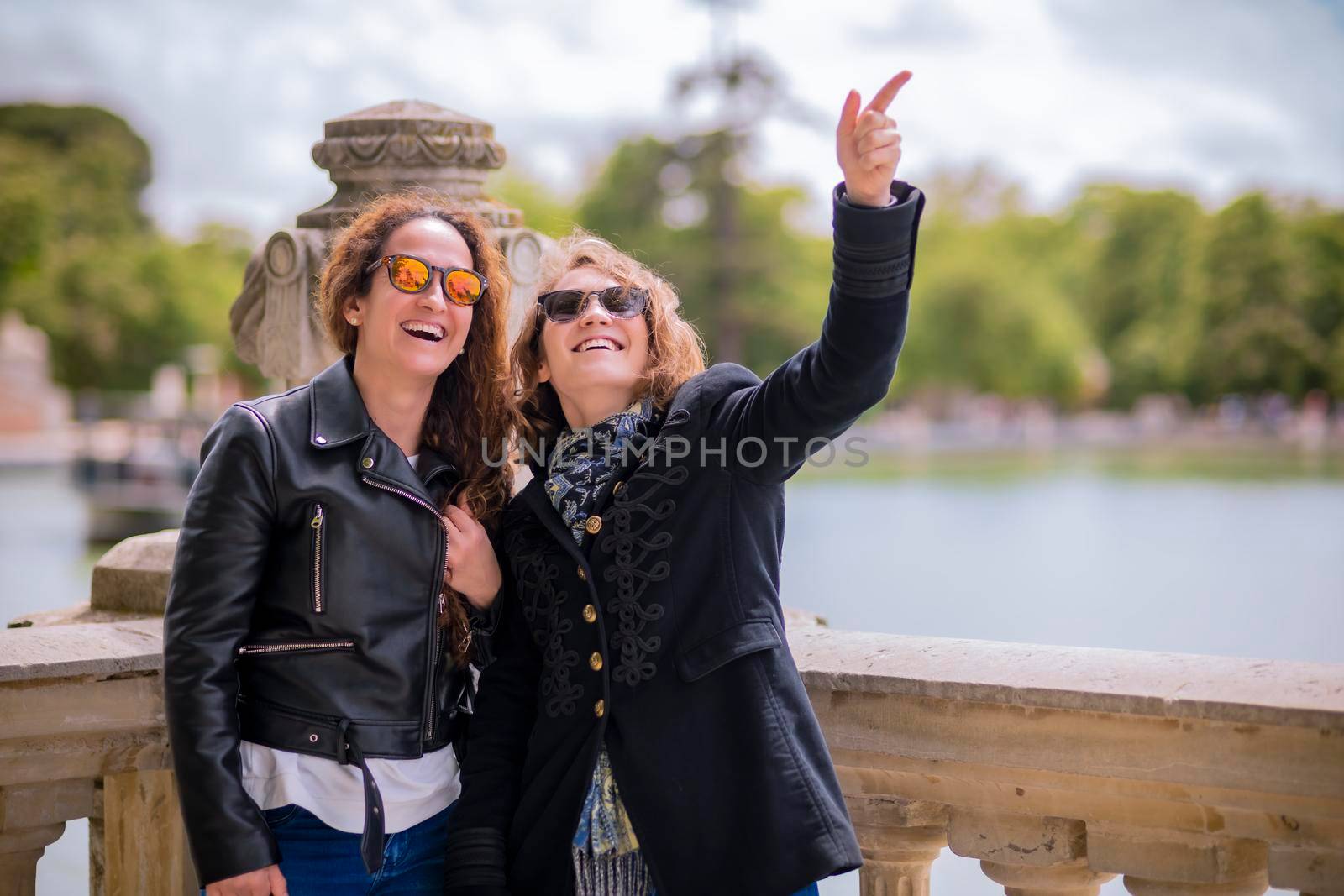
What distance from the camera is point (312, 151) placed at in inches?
139

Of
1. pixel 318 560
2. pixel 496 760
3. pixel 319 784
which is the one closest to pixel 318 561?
pixel 318 560

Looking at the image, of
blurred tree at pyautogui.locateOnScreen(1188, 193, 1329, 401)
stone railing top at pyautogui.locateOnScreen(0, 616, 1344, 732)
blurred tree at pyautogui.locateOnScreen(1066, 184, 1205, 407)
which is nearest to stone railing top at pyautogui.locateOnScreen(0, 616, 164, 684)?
stone railing top at pyautogui.locateOnScreen(0, 616, 1344, 732)

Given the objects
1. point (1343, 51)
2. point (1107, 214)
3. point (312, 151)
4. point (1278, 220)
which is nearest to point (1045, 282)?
point (1107, 214)

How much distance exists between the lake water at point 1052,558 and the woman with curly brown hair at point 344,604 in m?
7.86

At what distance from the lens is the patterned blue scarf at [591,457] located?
237cm

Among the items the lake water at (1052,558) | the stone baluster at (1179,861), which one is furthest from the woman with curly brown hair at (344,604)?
the lake water at (1052,558)

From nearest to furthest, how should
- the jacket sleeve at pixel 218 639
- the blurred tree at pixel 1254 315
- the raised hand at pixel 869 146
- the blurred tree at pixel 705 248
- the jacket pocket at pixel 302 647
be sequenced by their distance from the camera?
the raised hand at pixel 869 146
the jacket sleeve at pixel 218 639
the jacket pocket at pixel 302 647
the blurred tree at pixel 705 248
the blurred tree at pixel 1254 315

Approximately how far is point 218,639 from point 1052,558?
88.5 feet

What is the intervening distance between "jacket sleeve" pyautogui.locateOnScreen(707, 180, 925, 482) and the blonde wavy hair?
32 centimetres

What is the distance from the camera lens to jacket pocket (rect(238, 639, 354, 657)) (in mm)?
2203

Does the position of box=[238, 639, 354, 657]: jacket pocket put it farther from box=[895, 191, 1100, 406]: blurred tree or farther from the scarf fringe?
box=[895, 191, 1100, 406]: blurred tree

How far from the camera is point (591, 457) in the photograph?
94.6 inches

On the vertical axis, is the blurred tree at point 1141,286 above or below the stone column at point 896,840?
above

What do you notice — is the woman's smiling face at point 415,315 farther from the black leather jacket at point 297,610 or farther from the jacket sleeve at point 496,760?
the jacket sleeve at point 496,760
